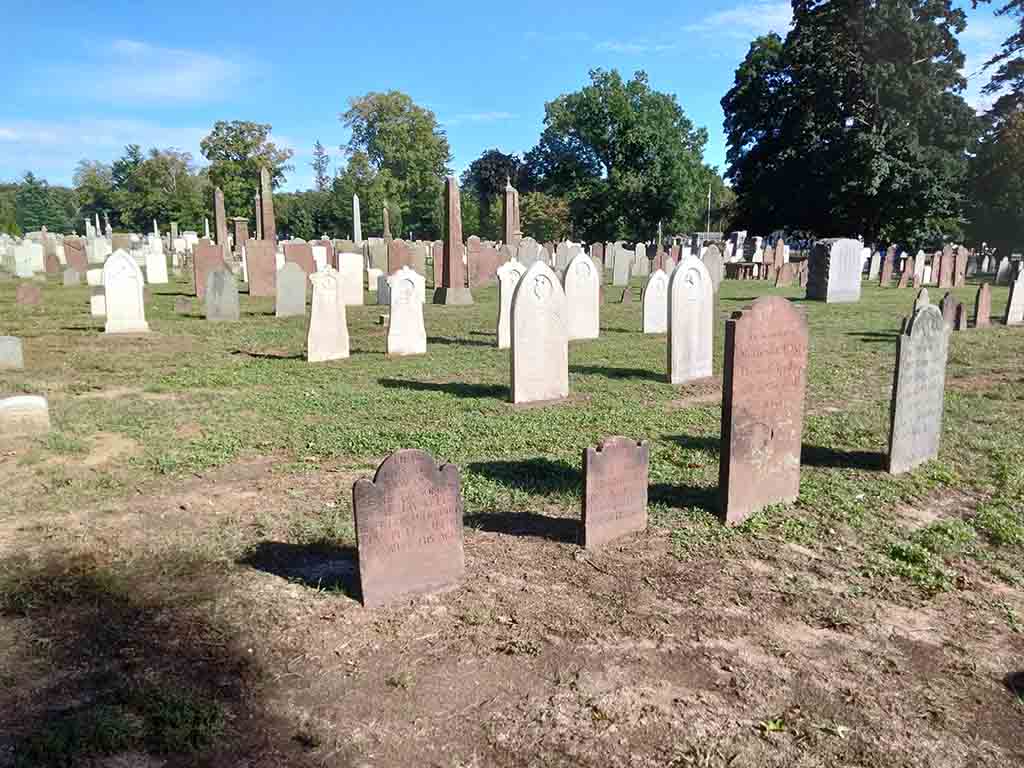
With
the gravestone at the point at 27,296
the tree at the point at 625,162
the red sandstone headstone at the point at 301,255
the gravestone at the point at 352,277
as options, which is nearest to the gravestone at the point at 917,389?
the gravestone at the point at 352,277

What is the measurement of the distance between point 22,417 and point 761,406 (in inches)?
249

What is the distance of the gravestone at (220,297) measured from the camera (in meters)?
15.2

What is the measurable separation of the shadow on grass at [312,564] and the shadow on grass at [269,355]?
702cm

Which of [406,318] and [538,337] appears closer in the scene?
[538,337]

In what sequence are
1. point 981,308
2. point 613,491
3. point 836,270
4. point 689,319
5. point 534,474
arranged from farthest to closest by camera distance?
1. point 836,270
2. point 981,308
3. point 689,319
4. point 534,474
5. point 613,491

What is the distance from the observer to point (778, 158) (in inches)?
1529

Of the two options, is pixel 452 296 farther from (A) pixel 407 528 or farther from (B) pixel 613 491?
(A) pixel 407 528

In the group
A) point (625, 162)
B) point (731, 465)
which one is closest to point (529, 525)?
point (731, 465)

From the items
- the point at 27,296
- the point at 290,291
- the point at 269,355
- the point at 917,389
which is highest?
the point at 290,291

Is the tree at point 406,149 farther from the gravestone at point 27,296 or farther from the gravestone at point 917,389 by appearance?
the gravestone at point 917,389

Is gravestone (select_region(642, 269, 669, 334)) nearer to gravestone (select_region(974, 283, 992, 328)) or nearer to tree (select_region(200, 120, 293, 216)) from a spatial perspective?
gravestone (select_region(974, 283, 992, 328))

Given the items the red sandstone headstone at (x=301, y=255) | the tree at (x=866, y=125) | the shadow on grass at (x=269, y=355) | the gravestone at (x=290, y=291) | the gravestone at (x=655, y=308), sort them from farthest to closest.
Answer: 1. the tree at (x=866, y=125)
2. the red sandstone headstone at (x=301, y=255)
3. the gravestone at (x=290, y=291)
4. the gravestone at (x=655, y=308)
5. the shadow on grass at (x=269, y=355)

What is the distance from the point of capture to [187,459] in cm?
616

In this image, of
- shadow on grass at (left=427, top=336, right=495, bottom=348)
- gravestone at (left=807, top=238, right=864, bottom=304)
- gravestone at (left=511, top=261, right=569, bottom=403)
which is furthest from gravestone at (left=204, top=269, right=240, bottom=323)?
gravestone at (left=807, top=238, right=864, bottom=304)
